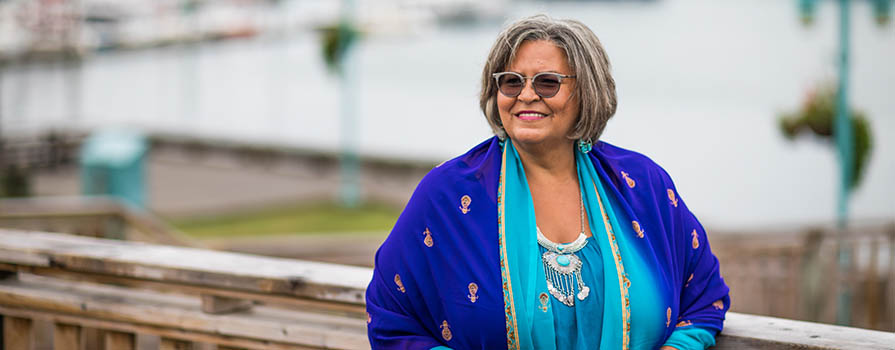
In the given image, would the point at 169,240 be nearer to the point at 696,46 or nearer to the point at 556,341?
the point at 556,341

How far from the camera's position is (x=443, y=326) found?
1.45 metres

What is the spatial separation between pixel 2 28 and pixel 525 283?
17.2 metres

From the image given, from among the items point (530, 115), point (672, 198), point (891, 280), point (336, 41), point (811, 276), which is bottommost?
point (891, 280)

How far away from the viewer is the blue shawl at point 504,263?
4.65ft

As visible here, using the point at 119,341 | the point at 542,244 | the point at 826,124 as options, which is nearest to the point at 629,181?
the point at 542,244

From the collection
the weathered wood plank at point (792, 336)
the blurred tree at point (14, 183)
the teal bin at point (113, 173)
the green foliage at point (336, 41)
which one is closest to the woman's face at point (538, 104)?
the weathered wood plank at point (792, 336)

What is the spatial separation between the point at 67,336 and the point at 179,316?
34cm

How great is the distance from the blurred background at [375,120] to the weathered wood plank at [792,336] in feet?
12.3

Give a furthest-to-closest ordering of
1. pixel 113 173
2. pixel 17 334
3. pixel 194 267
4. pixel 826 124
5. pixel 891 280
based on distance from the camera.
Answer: pixel 113 173
pixel 826 124
pixel 891 280
pixel 17 334
pixel 194 267

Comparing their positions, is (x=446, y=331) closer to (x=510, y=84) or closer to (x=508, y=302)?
(x=508, y=302)

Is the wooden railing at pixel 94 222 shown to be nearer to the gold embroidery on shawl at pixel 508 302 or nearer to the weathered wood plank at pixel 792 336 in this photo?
the gold embroidery on shawl at pixel 508 302

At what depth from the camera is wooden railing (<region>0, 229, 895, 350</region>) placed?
1528mm

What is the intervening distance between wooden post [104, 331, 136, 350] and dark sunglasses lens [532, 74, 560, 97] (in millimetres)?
986

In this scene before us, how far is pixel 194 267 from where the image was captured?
1733mm
